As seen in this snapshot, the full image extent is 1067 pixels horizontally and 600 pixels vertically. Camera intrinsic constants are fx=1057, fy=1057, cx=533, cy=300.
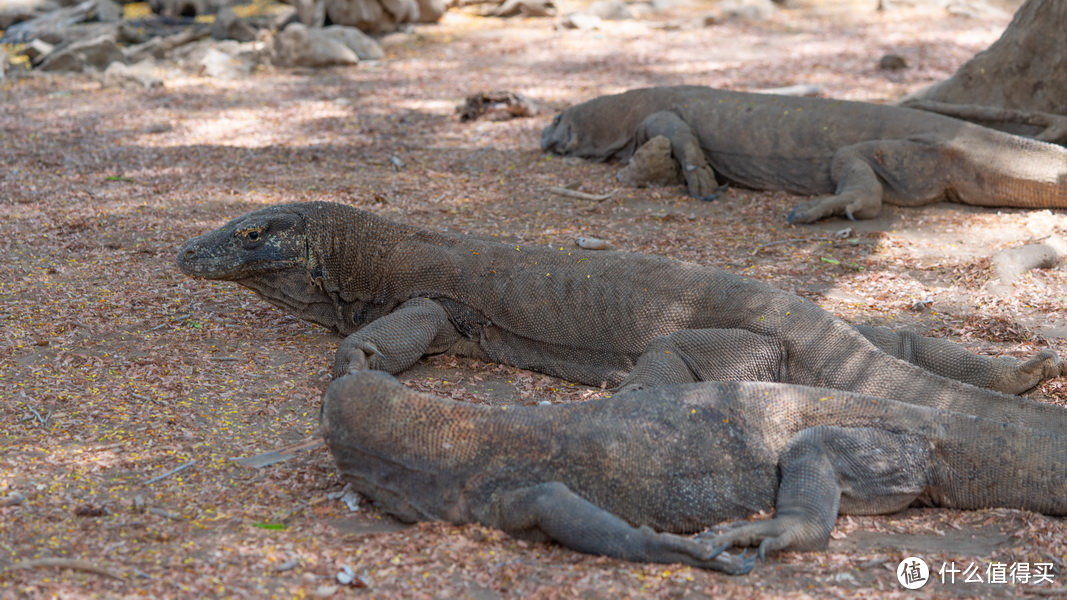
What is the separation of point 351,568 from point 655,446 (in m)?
1.09

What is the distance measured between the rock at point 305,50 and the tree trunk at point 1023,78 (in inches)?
294

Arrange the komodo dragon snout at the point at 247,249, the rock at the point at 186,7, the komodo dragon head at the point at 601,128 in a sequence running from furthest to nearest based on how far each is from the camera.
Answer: the rock at the point at 186,7, the komodo dragon head at the point at 601,128, the komodo dragon snout at the point at 247,249

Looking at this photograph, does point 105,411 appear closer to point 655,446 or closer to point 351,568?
point 351,568

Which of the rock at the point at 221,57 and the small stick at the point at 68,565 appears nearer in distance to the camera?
the small stick at the point at 68,565

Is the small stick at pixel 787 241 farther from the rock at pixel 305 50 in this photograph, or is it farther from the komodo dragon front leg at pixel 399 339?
the rock at pixel 305 50

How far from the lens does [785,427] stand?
3.76 m

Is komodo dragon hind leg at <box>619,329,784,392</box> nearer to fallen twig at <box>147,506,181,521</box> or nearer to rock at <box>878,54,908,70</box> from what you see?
fallen twig at <box>147,506,181,521</box>

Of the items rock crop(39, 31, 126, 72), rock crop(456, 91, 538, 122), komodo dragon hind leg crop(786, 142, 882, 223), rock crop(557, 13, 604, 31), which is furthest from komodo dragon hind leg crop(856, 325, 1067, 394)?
rock crop(557, 13, 604, 31)

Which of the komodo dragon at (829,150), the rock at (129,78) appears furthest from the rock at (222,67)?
the komodo dragon at (829,150)

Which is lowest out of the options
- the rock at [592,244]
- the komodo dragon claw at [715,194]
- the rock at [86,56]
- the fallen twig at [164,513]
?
the komodo dragon claw at [715,194]

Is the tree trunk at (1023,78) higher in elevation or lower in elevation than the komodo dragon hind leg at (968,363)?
higher

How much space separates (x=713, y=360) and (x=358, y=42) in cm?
1082

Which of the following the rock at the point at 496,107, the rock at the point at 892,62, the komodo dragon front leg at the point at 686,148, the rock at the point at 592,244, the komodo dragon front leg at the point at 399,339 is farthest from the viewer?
the rock at the point at 892,62

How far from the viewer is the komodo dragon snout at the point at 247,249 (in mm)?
5191
